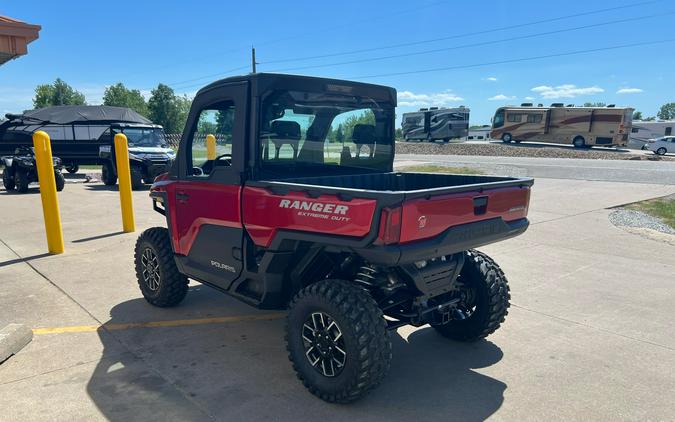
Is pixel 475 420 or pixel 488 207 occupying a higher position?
pixel 488 207

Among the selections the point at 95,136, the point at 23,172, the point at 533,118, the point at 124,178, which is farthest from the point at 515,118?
the point at 124,178

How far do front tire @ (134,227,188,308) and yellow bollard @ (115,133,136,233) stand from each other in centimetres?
387

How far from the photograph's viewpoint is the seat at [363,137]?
4.39m

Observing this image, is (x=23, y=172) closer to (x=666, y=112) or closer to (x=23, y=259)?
(x=23, y=259)

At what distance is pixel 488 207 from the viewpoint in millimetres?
3291

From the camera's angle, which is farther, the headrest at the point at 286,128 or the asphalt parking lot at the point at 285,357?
the headrest at the point at 286,128

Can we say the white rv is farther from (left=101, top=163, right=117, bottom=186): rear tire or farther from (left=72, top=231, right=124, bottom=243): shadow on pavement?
(left=72, top=231, right=124, bottom=243): shadow on pavement

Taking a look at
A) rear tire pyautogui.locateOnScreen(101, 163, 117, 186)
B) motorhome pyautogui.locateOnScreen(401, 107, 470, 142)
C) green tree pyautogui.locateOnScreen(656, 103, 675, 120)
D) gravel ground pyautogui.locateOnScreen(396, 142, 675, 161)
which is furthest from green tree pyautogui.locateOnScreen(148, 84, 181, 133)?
green tree pyautogui.locateOnScreen(656, 103, 675, 120)

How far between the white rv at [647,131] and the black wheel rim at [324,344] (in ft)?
168

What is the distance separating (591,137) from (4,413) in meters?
40.3

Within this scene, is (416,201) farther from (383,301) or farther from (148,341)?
(148,341)

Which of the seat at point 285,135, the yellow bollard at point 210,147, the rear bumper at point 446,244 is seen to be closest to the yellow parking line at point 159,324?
the yellow bollard at point 210,147

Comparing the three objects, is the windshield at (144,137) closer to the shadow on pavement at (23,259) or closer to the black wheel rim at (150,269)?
→ the shadow on pavement at (23,259)

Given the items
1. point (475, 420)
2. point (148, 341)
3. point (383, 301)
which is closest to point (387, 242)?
point (383, 301)
